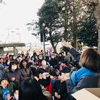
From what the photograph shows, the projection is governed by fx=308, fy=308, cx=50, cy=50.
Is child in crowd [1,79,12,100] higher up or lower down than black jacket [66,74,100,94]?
lower down

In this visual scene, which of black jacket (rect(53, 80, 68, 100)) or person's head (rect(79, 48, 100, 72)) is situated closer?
person's head (rect(79, 48, 100, 72))

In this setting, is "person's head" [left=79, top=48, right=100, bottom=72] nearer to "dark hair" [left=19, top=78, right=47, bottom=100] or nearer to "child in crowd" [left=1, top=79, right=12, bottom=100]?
"dark hair" [left=19, top=78, right=47, bottom=100]

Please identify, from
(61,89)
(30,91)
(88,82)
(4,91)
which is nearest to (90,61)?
(88,82)

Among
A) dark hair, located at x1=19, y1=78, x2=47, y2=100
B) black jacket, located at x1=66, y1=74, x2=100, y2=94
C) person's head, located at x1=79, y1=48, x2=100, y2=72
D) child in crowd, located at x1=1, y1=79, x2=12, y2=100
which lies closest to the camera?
dark hair, located at x1=19, y1=78, x2=47, y2=100

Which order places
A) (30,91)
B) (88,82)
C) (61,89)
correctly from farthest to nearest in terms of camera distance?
(61,89) → (88,82) → (30,91)

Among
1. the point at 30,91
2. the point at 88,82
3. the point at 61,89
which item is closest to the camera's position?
the point at 30,91

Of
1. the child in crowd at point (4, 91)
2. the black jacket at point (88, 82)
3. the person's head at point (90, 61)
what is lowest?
the child in crowd at point (4, 91)

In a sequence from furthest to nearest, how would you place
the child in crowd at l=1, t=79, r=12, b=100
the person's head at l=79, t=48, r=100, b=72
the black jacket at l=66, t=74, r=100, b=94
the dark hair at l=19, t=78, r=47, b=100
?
the child in crowd at l=1, t=79, r=12, b=100, the person's head at l=79, t=48, r=100, b=72, the black jacket at l=66, t=74, r=100, b=94, the dark hair at l=19, t=78, r=47, b=100

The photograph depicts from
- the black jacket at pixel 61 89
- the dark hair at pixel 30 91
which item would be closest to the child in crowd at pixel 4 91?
the black jacket at pixel 61 89

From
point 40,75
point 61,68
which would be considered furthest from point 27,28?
point 40,75

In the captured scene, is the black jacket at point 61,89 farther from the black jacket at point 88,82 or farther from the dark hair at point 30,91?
the dark hair at point 30,91

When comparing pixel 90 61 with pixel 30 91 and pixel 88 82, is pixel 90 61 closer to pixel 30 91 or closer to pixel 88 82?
pixel 88 82

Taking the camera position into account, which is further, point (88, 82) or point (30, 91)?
point (88, 82)

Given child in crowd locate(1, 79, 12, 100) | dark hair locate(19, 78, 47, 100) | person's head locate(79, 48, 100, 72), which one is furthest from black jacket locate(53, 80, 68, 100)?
dark hair locate(19, 78, 47, 100)
